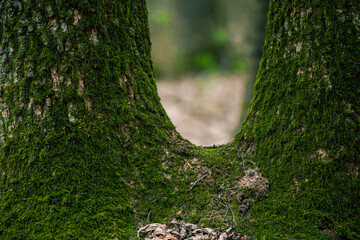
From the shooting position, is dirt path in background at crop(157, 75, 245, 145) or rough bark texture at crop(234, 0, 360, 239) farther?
dirt path in background at crop(157, 75, 245, 145)

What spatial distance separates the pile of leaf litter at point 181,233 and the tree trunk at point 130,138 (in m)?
0.08

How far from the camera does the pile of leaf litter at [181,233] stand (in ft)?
7.65

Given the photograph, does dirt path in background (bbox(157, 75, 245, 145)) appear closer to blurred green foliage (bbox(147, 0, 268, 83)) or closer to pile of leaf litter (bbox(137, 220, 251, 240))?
blurred green foliage (bbox(147, 0, 268, 83))

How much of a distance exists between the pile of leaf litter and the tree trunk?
3.3 inches

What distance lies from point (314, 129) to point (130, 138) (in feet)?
4.75

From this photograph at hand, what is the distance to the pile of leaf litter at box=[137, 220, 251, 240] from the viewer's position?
2.33 meters

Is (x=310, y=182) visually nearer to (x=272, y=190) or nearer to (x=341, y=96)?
(x=272, y=190)

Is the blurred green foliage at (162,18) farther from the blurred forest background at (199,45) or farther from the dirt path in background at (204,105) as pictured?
the dirt path in background at (204,105)

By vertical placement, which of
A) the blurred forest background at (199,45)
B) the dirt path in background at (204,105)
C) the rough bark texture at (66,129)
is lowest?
the rough bark texture at (66,129)

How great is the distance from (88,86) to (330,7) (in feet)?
6.37

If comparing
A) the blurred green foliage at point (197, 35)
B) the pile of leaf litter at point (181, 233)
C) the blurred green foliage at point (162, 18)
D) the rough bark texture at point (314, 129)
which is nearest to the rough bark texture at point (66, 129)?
the pile of leaf litter at point (181, 233)

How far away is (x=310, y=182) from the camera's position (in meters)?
2.31

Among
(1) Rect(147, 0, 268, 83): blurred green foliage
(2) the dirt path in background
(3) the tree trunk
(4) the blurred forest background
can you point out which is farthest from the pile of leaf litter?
(1) Rect(147, 0, 268, 83): blurred green foliage

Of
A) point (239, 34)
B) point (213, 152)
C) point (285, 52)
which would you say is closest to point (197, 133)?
point (213, 152)
